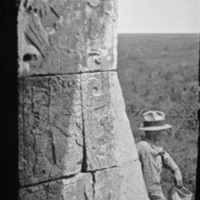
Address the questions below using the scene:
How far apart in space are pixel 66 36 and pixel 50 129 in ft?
2.08

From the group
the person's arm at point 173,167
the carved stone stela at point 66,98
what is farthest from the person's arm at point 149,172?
the carved stone stela at point 66,98

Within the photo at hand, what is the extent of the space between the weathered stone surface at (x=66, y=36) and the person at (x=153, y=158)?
7.44 ft

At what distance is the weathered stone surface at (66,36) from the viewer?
415cm

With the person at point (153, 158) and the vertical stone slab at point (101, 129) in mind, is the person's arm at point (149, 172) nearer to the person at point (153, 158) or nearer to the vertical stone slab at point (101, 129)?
the person at point (153, 158)

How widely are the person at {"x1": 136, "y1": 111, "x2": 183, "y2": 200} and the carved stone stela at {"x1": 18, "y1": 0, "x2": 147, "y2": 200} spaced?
199cm

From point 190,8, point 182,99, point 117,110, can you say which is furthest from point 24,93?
point 182,99

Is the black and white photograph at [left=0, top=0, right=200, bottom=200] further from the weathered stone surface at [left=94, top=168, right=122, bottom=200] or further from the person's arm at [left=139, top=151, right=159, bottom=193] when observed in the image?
the person's arm at [left=139, top=151, right=159, bottom=193]

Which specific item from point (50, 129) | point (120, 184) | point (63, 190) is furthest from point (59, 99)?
Result: point (120, 184)

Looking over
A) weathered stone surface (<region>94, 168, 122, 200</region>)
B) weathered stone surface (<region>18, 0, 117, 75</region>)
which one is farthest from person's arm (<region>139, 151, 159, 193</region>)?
weathered stone surface (<region>18, 0, 117, 75</region>)

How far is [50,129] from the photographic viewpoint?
4.30m

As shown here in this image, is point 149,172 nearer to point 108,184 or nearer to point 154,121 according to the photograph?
point 154,121

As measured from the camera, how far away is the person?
662 centimetres

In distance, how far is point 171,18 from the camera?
2556cm
